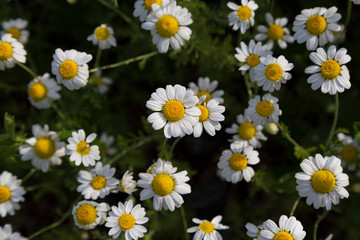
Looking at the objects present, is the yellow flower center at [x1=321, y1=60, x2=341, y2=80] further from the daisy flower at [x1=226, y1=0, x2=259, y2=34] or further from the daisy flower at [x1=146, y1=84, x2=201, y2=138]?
the daisy flower at [x1=146, y1=84, x2=201, y2=138]

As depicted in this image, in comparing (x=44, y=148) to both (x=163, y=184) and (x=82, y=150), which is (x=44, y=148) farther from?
(x=163, y=184)

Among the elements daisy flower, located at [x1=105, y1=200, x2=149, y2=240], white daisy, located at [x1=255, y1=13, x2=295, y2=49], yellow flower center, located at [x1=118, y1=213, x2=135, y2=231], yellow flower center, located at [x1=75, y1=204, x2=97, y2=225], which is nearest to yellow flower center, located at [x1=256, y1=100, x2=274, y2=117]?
white daisy, located at [x1=255, y1=13, x2=295, y2=49]

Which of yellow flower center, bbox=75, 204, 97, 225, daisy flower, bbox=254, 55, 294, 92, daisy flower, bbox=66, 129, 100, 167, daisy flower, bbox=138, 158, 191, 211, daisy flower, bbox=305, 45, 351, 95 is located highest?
daisy flower, bbox=305, 45, 351, 95

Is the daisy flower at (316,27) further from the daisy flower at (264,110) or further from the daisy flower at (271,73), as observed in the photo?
the daisy flower at (264,110)

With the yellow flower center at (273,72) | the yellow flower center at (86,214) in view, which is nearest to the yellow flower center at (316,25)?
the yellow flower center at (273,72)

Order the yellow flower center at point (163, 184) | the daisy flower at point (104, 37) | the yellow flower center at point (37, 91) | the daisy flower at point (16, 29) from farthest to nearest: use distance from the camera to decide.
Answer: the daisy flower at point (16, 29) < the yellow flower center at point (37, 91) < the daisy flower at point (104, 37) < the yellow flower center at point (163, 184)

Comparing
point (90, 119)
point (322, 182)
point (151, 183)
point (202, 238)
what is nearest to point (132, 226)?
point (151, 183)
